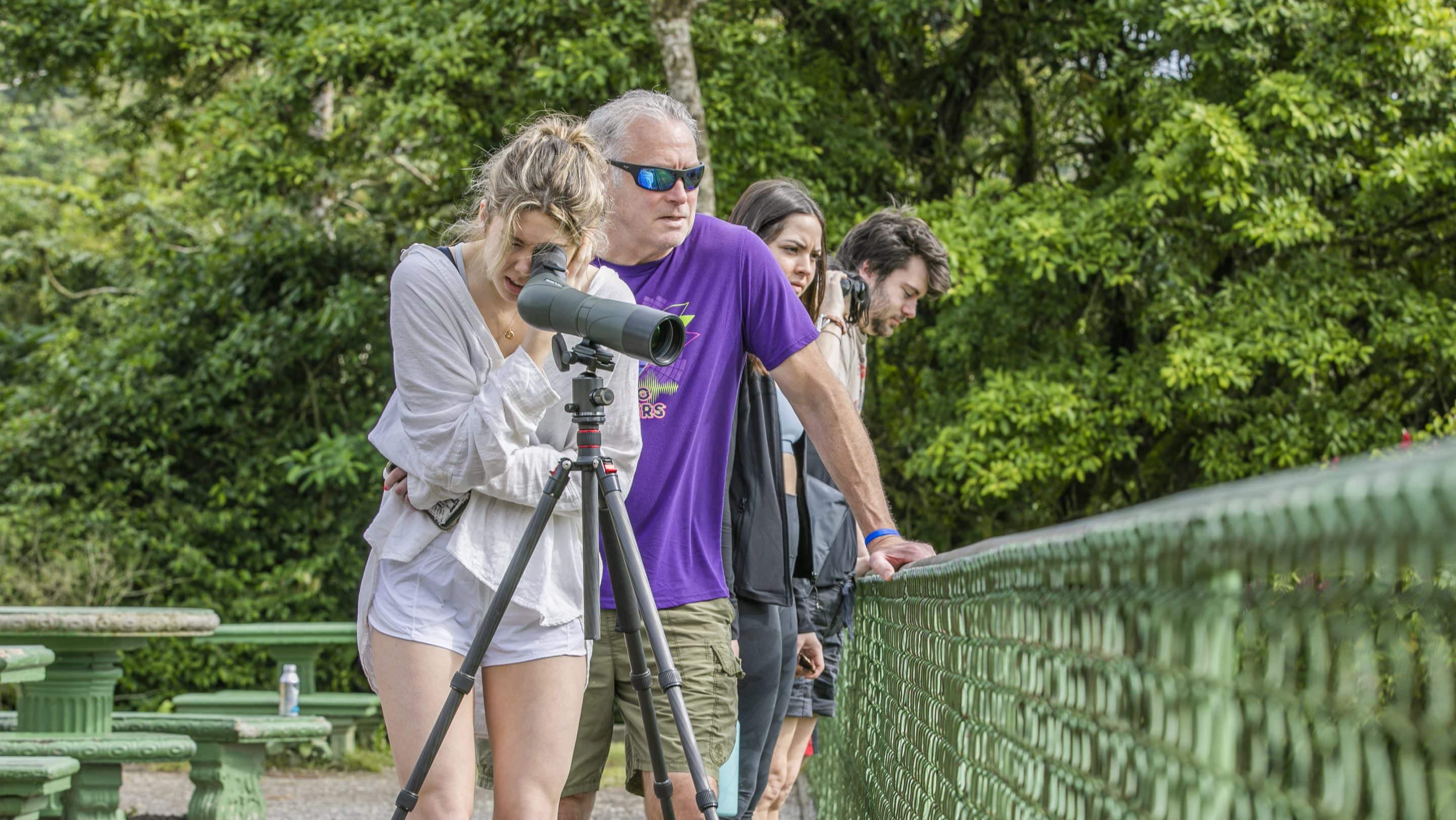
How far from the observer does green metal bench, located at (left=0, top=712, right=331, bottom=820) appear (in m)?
6.62

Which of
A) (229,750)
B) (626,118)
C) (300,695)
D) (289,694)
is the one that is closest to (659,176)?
(626,118)

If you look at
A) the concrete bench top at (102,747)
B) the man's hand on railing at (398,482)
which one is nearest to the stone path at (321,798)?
the concrete bench top at (102,747)

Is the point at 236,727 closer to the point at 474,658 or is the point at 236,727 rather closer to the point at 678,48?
the point at 474,658

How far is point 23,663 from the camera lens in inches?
198

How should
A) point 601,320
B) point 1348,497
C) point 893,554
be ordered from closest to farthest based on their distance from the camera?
point 1348,497
point 601,320
point 893,554

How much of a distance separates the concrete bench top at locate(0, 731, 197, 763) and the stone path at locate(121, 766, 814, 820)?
1.20m

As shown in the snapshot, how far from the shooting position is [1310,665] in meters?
0.84

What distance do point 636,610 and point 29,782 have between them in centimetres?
324

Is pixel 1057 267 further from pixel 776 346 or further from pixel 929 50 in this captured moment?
pixel 776 346

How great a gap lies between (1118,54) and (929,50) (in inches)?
69.5

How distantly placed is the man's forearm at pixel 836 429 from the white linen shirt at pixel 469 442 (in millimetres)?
579

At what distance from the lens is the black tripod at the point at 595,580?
98.2 inches

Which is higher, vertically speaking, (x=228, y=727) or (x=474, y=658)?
(x=474, y=658)

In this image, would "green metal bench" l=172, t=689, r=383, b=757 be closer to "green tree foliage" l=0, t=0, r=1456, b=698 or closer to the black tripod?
"green tree foliage" l=0, t=0, r=1456, b=698
